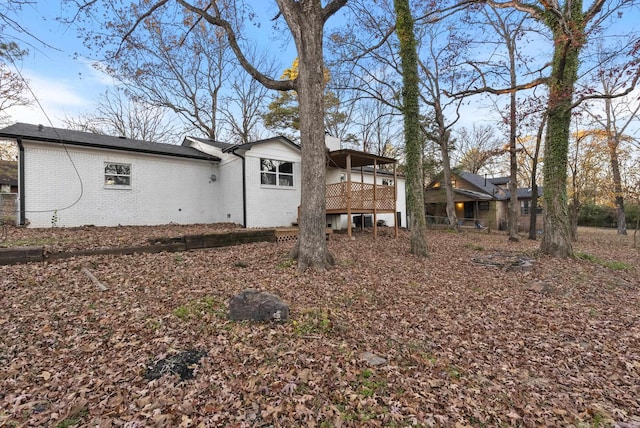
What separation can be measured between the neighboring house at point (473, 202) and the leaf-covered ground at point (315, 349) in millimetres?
21171

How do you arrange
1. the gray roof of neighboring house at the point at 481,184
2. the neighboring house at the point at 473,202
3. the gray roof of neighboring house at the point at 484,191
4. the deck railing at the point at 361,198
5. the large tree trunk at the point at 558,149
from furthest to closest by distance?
1. the gray roof of neighboring house at the point at 481,184
2. the neighboring house at the point at 473,202
3. the gray roof of neighboring house at the point at 484,191
4. the deck railing at the point at 361,198
5. the large tree trunk at the point at 558,149

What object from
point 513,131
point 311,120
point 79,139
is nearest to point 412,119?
point 311,120

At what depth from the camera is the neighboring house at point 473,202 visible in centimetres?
2616

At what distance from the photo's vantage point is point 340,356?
3.20 meters

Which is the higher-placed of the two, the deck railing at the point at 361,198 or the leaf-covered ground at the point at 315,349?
the deck railing at the point at 361,198

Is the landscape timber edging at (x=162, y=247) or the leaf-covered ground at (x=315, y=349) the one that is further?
the landscape timber edging at (x=162, y=247)

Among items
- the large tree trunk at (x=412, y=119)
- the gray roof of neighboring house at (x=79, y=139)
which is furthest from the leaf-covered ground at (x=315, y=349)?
the gray roof of neighboring house at (x=79, y=139)

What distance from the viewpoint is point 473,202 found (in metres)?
27.5

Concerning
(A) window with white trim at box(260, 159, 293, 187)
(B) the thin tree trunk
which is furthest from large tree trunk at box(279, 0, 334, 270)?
(B) the thin tree trunk

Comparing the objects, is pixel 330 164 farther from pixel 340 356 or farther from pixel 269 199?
pixel 340 356

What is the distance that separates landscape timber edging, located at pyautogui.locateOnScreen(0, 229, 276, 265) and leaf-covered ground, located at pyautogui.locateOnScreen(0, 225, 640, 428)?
1.42ft

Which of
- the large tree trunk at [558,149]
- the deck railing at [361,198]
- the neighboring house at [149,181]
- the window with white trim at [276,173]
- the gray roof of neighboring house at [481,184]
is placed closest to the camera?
the large tree trunk at [558,149]

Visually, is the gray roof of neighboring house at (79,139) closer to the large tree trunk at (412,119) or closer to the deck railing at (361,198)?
the deck railing at (361,198)

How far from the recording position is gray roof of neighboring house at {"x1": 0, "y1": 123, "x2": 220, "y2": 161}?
9.43 meters
